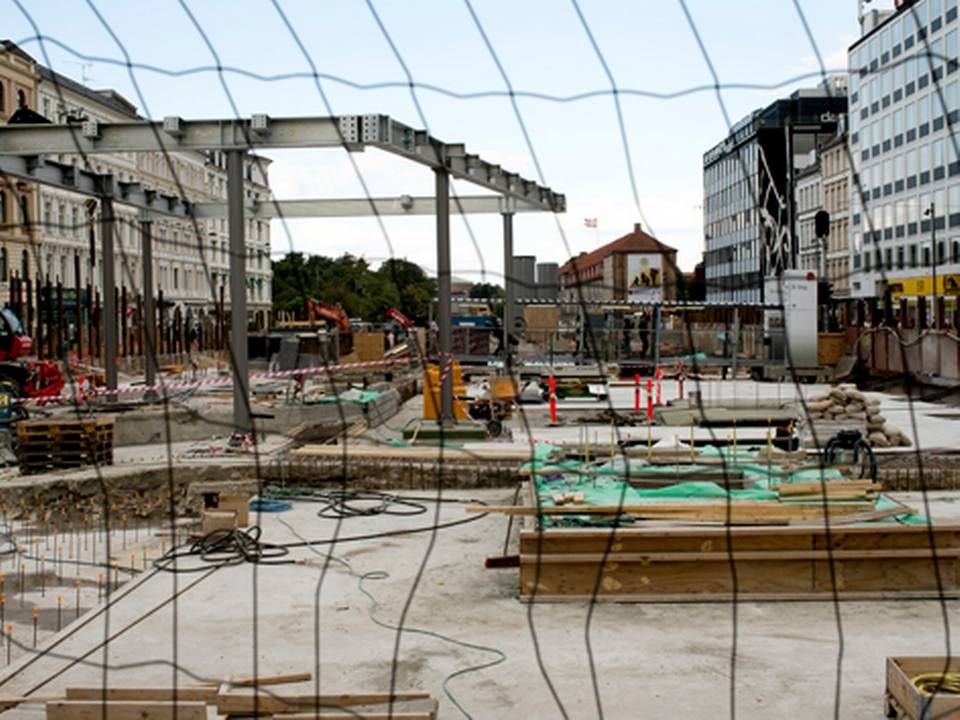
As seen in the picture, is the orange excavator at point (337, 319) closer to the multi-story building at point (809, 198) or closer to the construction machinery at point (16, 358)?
the construction machinery at point (16, 358)

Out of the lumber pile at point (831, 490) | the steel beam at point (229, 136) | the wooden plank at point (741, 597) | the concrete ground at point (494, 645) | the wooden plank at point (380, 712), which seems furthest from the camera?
the steel beam at point (229, 136)

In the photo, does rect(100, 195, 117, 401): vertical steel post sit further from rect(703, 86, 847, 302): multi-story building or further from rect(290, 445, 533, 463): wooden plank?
rect(703, 86, 847, 302): multi-story building

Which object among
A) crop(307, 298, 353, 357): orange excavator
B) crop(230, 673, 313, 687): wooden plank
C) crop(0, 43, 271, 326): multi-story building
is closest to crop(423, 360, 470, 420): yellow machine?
crop(307, 298, 353, 357): orange excavator

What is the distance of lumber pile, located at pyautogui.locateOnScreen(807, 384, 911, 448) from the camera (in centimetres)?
1605

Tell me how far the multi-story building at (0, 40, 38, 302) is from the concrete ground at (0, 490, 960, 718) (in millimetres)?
32448

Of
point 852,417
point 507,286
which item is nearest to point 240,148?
point 852,417

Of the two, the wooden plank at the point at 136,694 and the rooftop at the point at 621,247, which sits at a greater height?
the rooftop at the point at 621,247

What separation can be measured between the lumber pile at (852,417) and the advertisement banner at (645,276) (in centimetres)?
1626

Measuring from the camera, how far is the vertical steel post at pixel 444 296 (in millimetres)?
A: 16766

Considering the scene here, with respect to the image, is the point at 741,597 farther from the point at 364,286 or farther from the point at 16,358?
the point at 364,286

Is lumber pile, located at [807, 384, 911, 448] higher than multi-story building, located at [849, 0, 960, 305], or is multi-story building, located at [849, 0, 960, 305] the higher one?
multi-story building, located at [849, 0, 960, 305]

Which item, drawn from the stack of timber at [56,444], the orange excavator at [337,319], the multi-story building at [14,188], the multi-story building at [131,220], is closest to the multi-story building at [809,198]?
the orange excavator at [337,319]

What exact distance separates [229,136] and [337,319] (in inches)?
691

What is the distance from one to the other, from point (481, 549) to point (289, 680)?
392 centimetres
